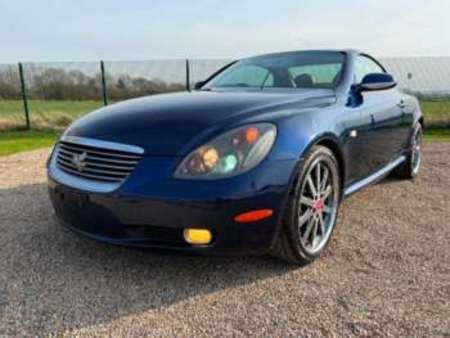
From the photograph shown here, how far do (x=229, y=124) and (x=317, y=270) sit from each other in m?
1.07

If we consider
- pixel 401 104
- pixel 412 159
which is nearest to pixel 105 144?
pixel 401 104

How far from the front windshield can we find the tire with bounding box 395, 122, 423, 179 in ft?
5.45

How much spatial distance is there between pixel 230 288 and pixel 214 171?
0.70 meters

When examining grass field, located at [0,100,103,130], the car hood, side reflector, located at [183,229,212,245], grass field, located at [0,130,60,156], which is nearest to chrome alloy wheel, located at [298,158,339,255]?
the car hood

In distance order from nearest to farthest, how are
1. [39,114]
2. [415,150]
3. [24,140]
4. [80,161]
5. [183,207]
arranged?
[183,207] < [80,161] < [415,150] < [24,140] < [39,114]

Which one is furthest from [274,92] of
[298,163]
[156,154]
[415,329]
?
[415,329]

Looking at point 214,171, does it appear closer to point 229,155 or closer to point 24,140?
point 229,155

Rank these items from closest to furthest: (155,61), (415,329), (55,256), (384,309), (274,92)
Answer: (415,329), (384,309), (55,256), (274,92), (155,61)

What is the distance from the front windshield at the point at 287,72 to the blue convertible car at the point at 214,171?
1.00ft

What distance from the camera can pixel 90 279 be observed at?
9.39 ft

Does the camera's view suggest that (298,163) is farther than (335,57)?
No

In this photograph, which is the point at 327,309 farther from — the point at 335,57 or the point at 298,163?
the point at 335,57

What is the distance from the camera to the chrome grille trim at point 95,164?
8.84ft

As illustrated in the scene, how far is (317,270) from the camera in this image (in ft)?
9.84
